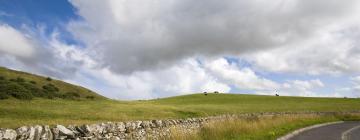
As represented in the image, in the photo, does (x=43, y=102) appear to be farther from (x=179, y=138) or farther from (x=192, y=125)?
(x=179, y=138)

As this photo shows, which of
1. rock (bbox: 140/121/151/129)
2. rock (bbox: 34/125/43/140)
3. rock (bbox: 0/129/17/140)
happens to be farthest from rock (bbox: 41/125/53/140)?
rock (bbox: 140/121/151/129)

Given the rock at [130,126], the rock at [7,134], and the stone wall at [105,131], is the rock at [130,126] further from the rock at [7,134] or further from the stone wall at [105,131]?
the rock at [7,134]

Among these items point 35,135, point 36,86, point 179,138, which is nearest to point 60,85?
point 36,86

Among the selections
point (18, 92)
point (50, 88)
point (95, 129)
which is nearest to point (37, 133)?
point (95, 129)

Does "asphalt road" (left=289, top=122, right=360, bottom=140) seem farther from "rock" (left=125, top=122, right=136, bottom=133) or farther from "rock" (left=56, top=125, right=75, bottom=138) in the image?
"rock" (left=56, top=125, right=75, bottom=138)

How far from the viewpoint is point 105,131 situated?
1769 centimetres

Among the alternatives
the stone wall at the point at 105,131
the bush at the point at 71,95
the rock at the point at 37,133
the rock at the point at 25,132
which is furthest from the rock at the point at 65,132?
the bush at the point at 71,95

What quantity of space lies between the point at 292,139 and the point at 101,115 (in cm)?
1965

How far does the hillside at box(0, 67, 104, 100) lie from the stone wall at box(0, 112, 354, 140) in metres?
29.9

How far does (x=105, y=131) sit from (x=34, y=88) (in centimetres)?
4178

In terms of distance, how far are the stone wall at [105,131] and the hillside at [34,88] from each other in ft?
98.0

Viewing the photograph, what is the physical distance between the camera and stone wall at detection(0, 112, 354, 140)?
43.9ft

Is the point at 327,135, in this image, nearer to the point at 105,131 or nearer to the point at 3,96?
the point at 105,131

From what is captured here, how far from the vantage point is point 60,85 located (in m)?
67.2
